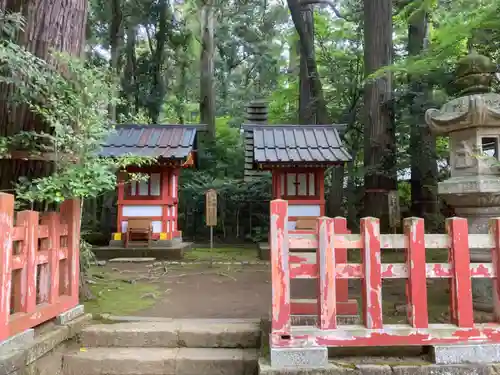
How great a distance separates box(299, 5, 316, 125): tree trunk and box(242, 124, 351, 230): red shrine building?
3222 mm

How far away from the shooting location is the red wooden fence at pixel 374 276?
314 centimetres

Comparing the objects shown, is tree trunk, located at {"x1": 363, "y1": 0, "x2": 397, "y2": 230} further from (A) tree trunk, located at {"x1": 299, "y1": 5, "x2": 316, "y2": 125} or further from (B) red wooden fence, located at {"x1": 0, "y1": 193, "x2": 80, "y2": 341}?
(B) red wooden fence, located at {"x1": 0, "y1": 193, "x2": 80, "y2": 341}

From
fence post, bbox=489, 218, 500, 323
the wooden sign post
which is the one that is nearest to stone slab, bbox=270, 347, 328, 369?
fence post, bbox=489, 218, 500, 323

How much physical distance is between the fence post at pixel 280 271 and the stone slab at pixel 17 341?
2.13 meters

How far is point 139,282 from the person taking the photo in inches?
266

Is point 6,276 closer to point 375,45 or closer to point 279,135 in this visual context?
point 279,135

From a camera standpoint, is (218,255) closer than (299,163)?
No

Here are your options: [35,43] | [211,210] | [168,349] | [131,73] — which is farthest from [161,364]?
[131,73]

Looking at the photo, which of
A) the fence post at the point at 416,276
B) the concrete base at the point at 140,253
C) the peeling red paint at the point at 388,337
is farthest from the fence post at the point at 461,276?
the concrete base at the point at 140,253

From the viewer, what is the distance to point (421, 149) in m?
9.69

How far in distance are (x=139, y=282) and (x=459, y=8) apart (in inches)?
315

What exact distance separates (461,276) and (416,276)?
38 cm

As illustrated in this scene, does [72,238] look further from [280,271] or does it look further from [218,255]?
[218,255]

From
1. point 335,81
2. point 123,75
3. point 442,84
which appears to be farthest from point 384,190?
point 123,75
